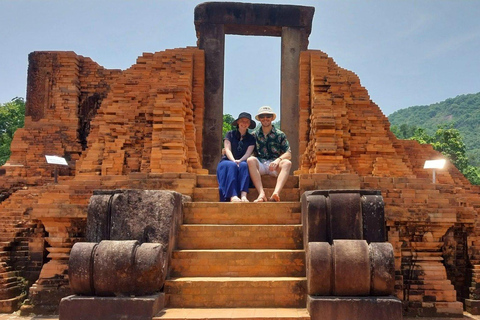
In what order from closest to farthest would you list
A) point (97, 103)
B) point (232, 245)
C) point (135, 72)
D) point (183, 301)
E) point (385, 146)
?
point (183, 301), point (232, 245), point (385, 146), point (135, 72), point (97, 103)

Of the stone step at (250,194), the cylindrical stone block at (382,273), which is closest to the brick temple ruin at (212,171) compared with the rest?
the stone step at (250,194)

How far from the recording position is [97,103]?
51.3 feet

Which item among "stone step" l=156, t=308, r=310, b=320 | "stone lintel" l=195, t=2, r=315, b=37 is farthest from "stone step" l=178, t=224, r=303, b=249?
"stone lintel" l=195, t=2, r=315, b=37

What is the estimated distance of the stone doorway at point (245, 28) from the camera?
33.9 ft

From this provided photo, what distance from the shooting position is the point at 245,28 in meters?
10.7

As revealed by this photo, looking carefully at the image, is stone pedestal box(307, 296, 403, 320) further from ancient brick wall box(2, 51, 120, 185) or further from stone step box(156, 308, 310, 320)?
ancient brick wall box(2, 51, 120, 185)

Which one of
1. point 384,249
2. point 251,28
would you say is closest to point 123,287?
point 384,249

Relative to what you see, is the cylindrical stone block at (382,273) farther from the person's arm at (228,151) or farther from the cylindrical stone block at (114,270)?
the person's arm at (228,151)

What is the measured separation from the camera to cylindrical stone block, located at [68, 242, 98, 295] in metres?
3.98

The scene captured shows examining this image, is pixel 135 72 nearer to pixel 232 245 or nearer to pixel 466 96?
pixel 232 245

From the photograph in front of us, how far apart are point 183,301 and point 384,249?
6.34ft

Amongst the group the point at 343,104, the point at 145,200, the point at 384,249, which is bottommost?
the point at 384,249

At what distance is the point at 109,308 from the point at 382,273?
236cm

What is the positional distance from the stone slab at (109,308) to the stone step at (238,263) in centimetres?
76
